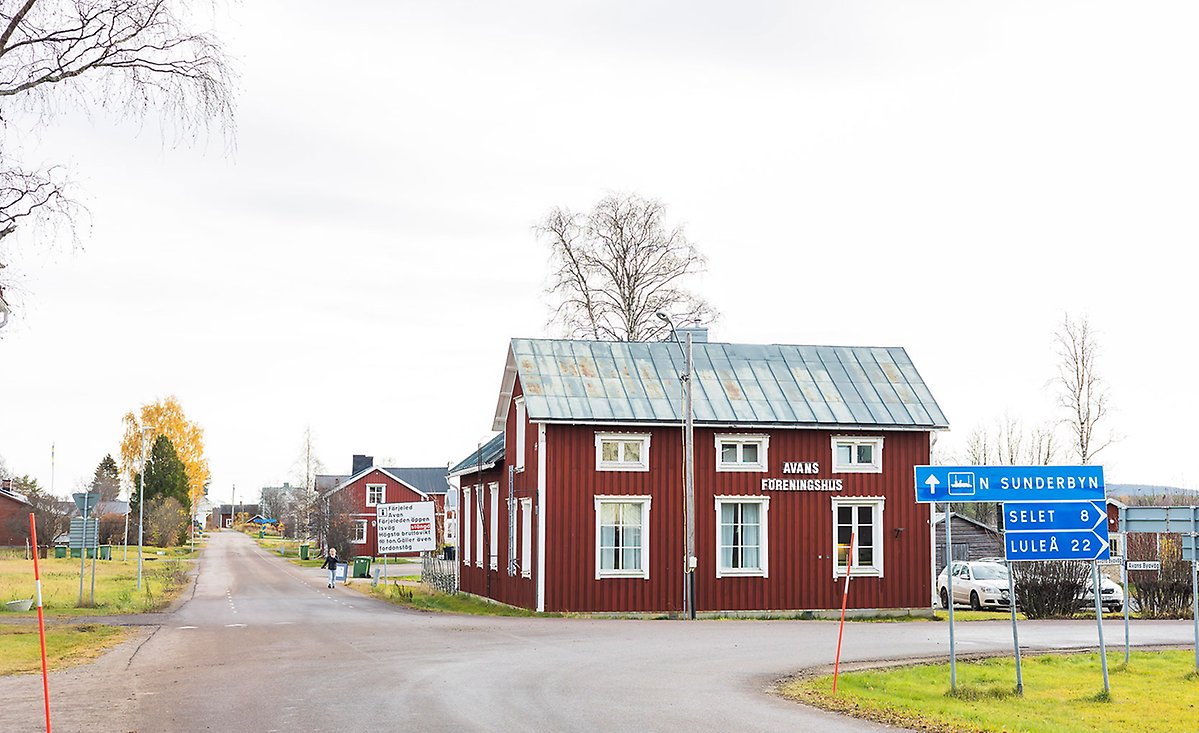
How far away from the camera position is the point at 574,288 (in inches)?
1869

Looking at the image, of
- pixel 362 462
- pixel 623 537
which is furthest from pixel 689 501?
pixel 362 462

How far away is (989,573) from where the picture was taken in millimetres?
35281

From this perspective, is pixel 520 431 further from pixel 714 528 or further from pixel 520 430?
pixel 714 528

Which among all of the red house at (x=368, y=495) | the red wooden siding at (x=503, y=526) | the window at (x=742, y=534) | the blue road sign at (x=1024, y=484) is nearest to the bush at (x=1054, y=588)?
the window at (x=742, y=534)

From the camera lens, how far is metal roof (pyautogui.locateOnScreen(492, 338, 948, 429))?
31234mm

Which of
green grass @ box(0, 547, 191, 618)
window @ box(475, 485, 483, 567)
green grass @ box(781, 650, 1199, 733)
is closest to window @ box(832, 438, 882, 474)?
window @ box(475, 485, 483, 567)

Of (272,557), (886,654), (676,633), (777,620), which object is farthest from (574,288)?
(272,557)

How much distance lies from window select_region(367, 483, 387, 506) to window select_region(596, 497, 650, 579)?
5615cm

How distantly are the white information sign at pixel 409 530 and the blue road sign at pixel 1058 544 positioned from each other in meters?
25.5

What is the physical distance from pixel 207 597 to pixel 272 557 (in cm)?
4643

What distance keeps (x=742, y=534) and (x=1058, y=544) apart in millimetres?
16605

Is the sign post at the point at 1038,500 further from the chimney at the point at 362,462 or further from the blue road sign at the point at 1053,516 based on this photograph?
the chimney at the point at 362,462

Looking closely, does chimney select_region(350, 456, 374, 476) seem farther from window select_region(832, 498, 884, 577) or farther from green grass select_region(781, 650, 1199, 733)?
green grass select_region(781, 650, 1199, 733)

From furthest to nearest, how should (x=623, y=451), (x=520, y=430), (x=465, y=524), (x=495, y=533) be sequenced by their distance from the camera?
(x=465, y=524) → (x=495, y=533) → (x=520, y=430) → (x=623, y=451)
